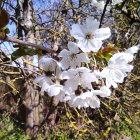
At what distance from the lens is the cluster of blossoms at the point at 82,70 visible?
76cm

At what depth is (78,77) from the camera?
31.9 inches

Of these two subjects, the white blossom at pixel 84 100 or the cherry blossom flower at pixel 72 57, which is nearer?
the cherry blossom flower at pixel 72 57

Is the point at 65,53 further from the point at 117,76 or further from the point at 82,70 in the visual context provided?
the point at 117,76

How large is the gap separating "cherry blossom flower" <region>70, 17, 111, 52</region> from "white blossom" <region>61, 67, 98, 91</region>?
60 mm

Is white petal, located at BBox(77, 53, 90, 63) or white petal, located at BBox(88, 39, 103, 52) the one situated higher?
white petal, located at BBox(88, 39, 103, 52)

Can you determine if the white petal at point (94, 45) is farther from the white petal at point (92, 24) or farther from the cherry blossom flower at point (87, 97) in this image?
the cherry blossom flower at point (87, 97)

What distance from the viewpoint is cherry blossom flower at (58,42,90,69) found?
74 cm

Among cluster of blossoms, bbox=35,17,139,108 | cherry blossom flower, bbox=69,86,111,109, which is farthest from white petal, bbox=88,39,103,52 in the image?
cherry blossom flower, bbox=69,86,111,109

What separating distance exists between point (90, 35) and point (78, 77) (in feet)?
→ 0.36

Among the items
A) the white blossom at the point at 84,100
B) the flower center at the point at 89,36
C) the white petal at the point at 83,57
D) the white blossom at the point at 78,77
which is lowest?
the white blossom at the point at 84,100

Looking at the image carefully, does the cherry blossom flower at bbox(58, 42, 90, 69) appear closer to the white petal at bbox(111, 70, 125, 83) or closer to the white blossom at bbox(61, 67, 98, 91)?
the white blossom at bbox(61, 67, 98, 91)

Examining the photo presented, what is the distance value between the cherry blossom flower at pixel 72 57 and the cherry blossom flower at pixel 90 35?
20 mm

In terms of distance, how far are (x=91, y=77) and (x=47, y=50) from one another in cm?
18

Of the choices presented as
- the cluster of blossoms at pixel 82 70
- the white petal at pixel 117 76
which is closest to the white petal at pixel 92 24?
the cluster of blossoms at pixel 82 70
